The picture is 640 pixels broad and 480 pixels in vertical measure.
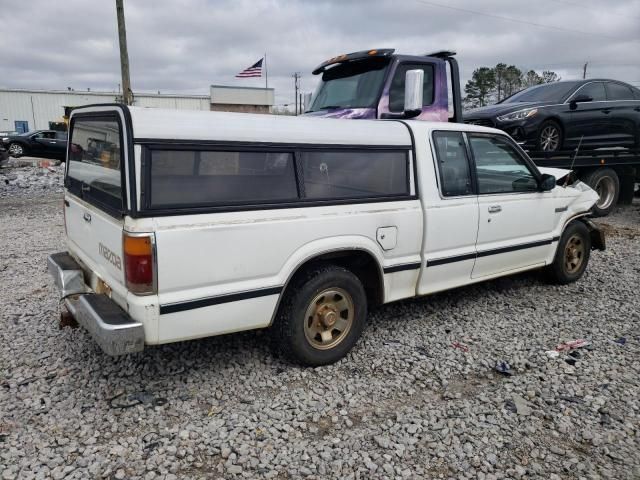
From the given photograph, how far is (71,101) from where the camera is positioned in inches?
1919

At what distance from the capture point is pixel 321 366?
3.69 metres

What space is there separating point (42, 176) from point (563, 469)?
15534 millimetres

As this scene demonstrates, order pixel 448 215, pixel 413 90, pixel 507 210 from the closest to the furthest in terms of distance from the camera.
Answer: pixel 448 215, pixel 507 210, pixel 413 90

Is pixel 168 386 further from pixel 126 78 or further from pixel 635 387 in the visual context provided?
pixel 126 78

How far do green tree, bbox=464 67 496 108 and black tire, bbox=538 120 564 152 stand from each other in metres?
37.4

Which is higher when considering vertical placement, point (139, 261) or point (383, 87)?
point (383, 87)

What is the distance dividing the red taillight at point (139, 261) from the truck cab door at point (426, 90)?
3680 millimetres

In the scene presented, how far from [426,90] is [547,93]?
341cm

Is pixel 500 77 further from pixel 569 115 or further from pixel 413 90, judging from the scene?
pixel 413 90

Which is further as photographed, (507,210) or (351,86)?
(351,86)

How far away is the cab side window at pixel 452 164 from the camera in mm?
4152

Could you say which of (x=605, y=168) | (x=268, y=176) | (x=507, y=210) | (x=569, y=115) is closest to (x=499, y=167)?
(x=507, y=210)

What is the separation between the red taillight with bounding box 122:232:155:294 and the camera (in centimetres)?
275

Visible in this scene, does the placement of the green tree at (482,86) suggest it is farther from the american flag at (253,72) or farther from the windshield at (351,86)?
the windshield at (351,86)
